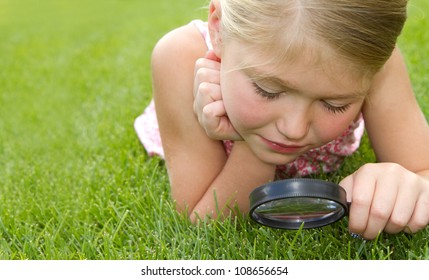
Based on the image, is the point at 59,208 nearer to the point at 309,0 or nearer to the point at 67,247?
the point at 67,247

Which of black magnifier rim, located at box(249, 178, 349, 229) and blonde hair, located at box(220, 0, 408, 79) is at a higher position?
blonde hair, located at box(220, 0, 408, 79)

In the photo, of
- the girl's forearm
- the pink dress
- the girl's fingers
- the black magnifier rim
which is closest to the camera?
the black magnifier rim

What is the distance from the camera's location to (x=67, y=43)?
26.6 feet

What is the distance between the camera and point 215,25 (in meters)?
2.58

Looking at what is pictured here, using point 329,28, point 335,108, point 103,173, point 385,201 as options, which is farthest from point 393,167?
point 103,173

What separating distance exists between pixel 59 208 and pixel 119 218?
43 cm

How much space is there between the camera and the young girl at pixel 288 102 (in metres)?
2.13

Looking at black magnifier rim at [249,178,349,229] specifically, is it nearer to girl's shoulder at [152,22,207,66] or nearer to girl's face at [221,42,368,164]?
girl's face at [221,42,368,164]

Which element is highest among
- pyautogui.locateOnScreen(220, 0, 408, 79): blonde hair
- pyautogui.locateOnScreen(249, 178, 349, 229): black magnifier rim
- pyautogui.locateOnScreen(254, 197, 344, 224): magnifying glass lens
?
pyautogui.locateOnScreen(220, 0, 408, 79): blonde hair

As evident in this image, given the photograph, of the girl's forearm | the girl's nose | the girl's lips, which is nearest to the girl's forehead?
the girl's nose

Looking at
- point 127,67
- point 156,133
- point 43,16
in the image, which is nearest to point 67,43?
point 127,67

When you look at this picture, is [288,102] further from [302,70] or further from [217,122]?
[217,122]

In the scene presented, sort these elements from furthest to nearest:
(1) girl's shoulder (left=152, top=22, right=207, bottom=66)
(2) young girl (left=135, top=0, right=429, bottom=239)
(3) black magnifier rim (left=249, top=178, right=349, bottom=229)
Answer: (1) girl's shoulder (left=152, top=22, right=207, bottom=66)
(2) young girl (left=135, top=0, right=429, bottom=239)
(3) black magnifier rim (left=249, top=178, right=349, bottom=229)

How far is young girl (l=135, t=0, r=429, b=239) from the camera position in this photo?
2.13 m
